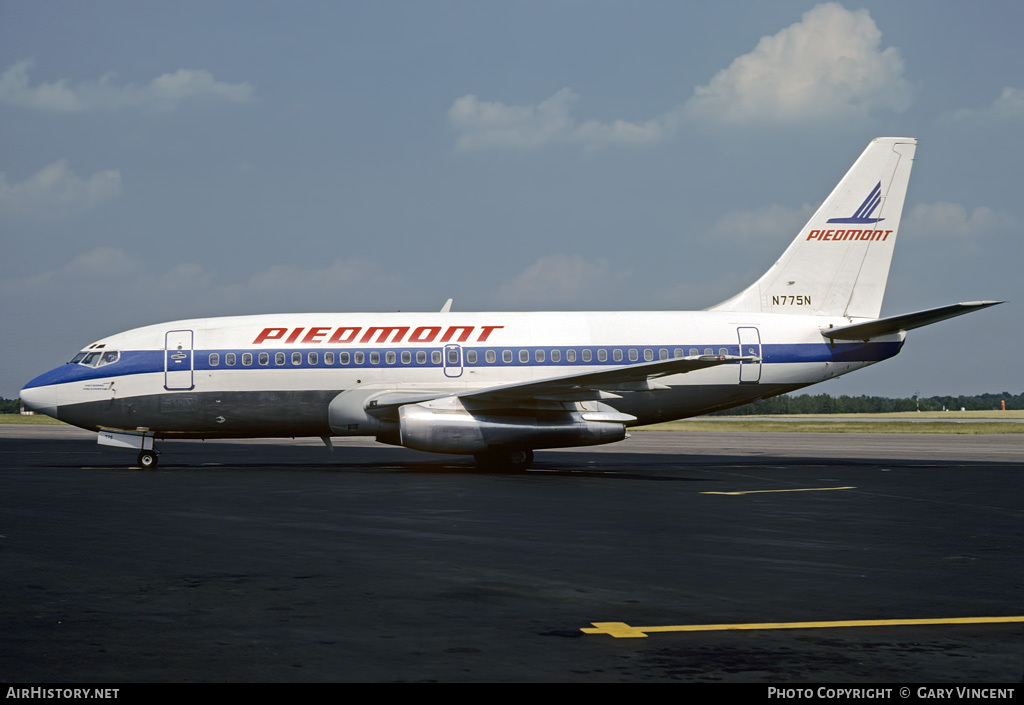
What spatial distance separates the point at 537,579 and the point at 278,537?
457 cm

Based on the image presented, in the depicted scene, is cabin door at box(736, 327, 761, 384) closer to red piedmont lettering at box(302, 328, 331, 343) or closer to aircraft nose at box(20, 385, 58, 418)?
red piedmont lettering at box(302, 328, 331, 343)

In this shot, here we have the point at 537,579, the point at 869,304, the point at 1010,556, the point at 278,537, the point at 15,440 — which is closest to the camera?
the point at 537,579

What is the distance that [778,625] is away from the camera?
25.7ft

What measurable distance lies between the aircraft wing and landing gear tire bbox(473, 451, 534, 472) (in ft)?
5.21

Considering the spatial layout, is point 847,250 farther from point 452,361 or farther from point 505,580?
point 505,580

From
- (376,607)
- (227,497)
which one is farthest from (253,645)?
(227,497)

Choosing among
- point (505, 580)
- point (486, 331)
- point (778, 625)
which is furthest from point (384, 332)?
point (778, 625)

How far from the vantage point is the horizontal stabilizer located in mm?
24484

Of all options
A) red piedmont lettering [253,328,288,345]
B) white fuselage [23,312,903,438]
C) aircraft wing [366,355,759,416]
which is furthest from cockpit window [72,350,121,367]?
aircraft wing [366,355,759,416]

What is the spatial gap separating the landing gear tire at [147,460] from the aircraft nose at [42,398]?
2.50 m

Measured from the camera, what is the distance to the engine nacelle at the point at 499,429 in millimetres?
24516

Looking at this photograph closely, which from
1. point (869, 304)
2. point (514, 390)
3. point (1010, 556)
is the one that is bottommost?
point (1010, 556)

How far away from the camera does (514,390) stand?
79.3ft
